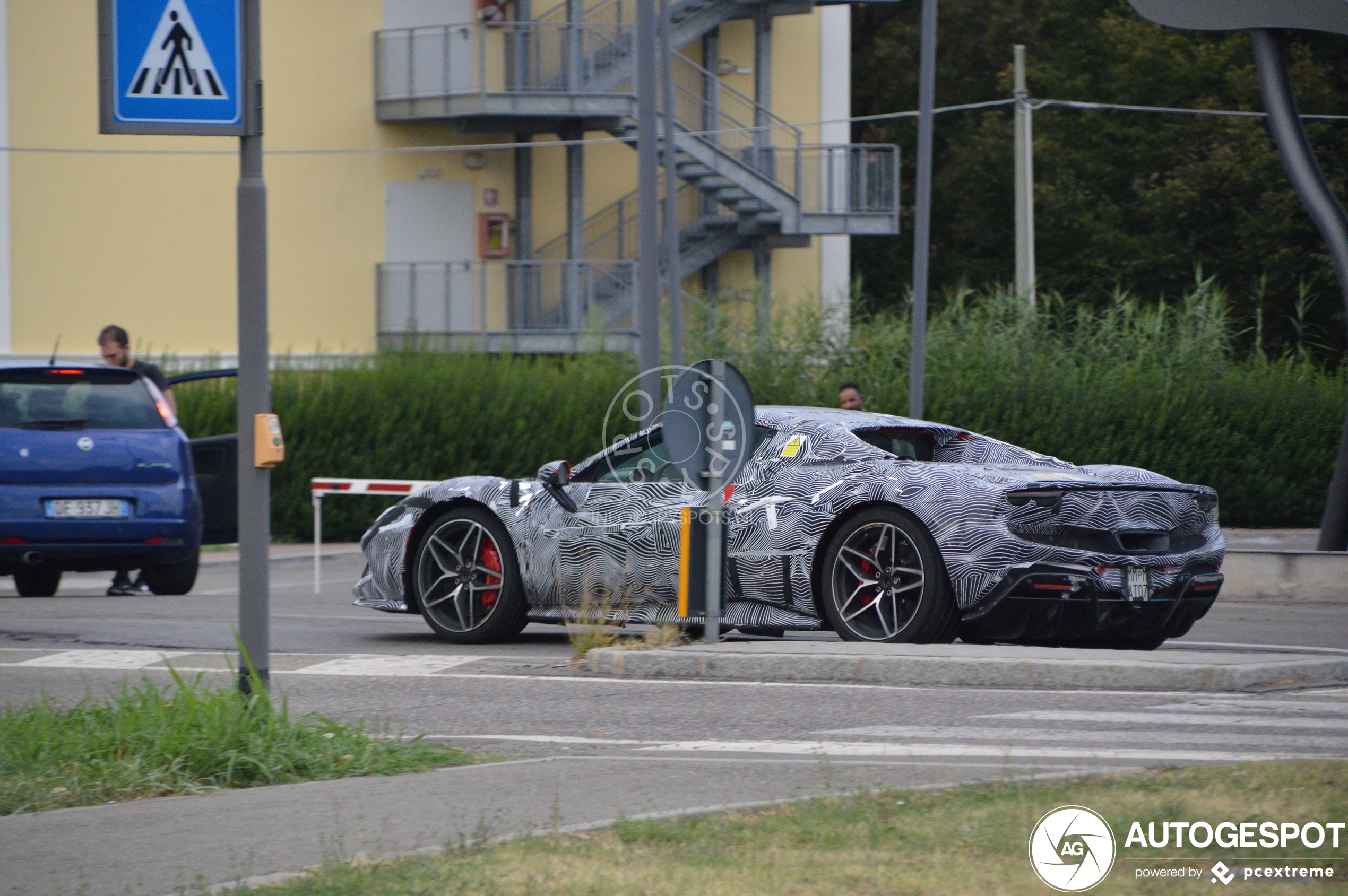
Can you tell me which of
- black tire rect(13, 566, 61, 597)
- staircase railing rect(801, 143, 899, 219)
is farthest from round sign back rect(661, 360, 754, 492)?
staircase railing rect(801, 143, 899, 219)

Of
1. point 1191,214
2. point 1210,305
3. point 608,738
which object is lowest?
point 608,738

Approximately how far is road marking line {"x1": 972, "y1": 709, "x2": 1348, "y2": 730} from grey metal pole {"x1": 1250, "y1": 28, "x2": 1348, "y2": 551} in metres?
8.71

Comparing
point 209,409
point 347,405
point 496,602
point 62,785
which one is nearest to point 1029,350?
point 347,405

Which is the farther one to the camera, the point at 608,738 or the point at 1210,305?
the point at 1210,305

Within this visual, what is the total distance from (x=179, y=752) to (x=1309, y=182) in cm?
1254

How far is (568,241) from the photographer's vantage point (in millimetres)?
32375

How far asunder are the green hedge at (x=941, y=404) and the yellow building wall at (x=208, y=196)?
2.49 meters

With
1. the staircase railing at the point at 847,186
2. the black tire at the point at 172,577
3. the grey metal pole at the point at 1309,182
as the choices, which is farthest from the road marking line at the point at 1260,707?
the staircase railing at the point at 847,186

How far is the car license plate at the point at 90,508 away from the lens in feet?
42.6

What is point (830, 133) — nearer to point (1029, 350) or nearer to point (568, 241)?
point (568, 241)

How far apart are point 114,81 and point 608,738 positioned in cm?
338

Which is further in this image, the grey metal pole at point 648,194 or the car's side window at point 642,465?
the grey metal pole at point 648,194

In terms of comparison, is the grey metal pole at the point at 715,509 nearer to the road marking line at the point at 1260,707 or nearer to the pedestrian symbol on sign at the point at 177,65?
the road marking line at the point at 1260,707

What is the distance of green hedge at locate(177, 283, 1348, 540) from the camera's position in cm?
2461
